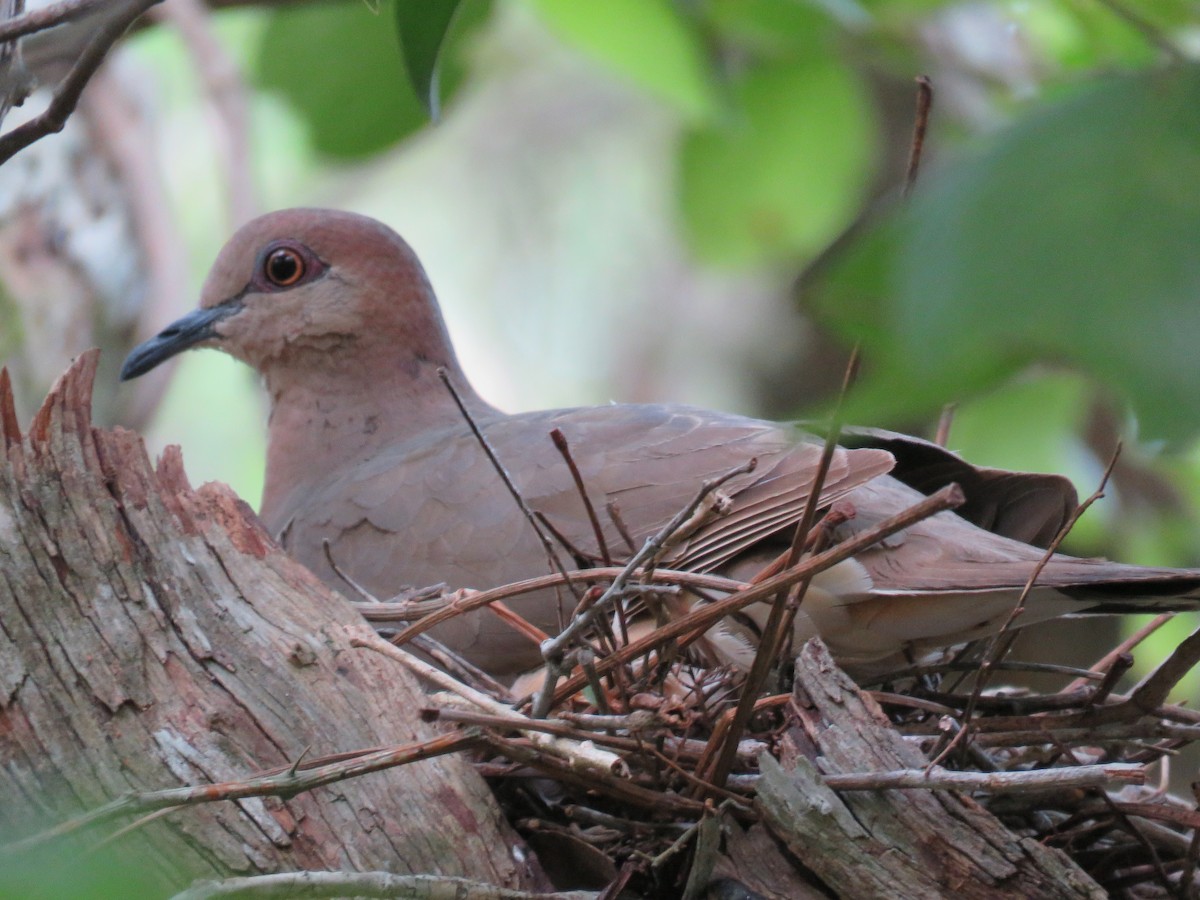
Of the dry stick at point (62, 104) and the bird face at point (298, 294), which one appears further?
the bird face at point (298, 294)

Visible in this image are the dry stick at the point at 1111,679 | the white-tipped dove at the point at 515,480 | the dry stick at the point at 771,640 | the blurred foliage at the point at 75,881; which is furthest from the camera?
the white-tipped dove at the point at 515,480

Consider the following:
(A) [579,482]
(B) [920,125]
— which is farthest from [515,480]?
(B) [920,125]

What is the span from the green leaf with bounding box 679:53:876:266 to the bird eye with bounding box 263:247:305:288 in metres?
1.04

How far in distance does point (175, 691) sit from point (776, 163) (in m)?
1.76

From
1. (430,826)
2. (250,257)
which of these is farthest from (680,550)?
(250,257)

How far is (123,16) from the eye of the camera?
58.0 inches

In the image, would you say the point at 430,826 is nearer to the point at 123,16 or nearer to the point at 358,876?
the point at 358,876

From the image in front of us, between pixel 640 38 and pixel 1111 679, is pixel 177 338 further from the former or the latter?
pixel 1111 679

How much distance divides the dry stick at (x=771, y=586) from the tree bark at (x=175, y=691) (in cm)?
28

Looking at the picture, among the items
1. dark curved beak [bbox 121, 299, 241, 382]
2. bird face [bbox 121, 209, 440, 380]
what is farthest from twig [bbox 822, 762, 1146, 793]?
dark curved beak [bbox 121, 299, 241, 382]

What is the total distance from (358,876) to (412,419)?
211 centimetres

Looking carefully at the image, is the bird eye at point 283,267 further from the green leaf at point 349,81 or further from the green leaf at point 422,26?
the green leaf at point 422,26

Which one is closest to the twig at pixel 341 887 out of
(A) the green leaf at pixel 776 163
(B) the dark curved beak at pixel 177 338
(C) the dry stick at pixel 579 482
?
(C) the dry stick at pixel 579 482

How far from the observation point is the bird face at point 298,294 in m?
3.53
